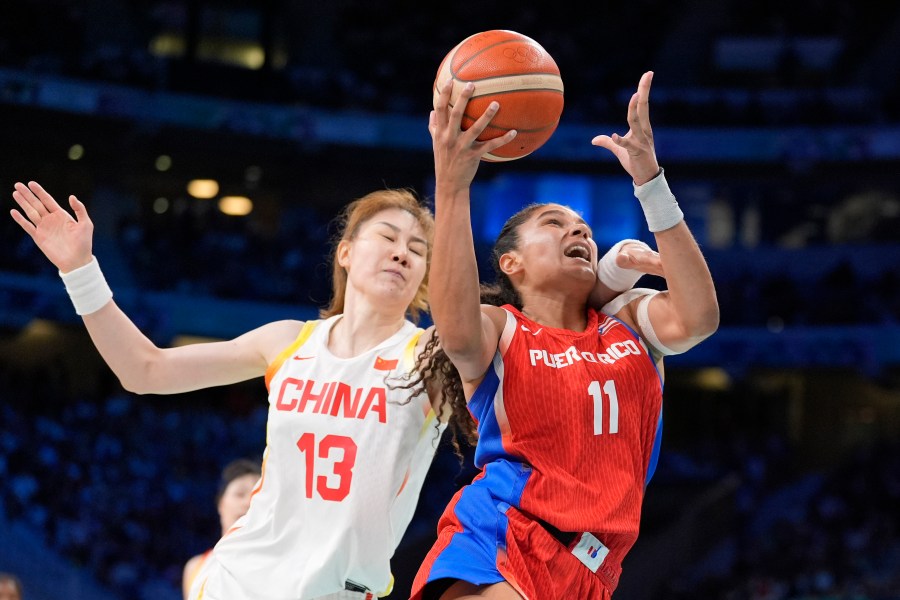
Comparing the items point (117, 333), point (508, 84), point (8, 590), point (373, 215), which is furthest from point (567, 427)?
point (8, 590)

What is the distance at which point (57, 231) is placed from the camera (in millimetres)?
3625

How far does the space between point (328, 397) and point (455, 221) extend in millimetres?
997

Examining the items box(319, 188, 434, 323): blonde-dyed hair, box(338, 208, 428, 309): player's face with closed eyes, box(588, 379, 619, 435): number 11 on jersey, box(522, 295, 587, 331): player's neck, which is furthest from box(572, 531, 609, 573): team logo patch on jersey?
box(319, 188, 434, 323): blonde-dyed hair

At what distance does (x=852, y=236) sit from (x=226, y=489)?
67.9 feet

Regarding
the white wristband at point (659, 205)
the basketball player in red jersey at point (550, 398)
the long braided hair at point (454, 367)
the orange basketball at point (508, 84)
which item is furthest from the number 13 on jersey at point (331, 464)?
the white wristband at point (659, 205)

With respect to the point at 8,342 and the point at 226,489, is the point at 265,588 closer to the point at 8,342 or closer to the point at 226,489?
the point at 226,489

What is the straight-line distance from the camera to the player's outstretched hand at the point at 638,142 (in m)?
2.98

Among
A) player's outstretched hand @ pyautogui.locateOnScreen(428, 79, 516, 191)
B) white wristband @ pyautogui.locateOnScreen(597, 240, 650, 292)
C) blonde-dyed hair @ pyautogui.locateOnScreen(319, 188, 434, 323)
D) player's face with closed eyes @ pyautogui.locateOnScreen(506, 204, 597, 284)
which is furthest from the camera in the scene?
blonde-dyed hair @ pyautogui.locateOnScreen(319, 188, 434, 323)

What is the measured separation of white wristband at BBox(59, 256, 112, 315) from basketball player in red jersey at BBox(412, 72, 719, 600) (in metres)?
1.36

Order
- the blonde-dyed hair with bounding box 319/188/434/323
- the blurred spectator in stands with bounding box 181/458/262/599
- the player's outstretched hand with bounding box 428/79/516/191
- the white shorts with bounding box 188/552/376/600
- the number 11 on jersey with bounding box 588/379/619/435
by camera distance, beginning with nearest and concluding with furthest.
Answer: the player's outstretched hand with bounding box 428/79/516/191 → the number 11 on jersey with bounding box 588/379/619/435 → the white shorts with bounding box 188/552/376/600 → the blonde-dyed hair with bounding box 319/188/434/323 → the blurred spectator in stands with bounding box 181/458/262/599

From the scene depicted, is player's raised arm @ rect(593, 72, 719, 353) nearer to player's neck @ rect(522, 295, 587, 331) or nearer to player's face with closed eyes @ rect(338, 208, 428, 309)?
player's neck @ rect(522, 295, 587, 331)

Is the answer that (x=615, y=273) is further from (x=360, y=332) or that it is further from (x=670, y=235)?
(x=360, y=332)

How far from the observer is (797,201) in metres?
23.8

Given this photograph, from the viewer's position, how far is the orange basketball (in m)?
2.95
